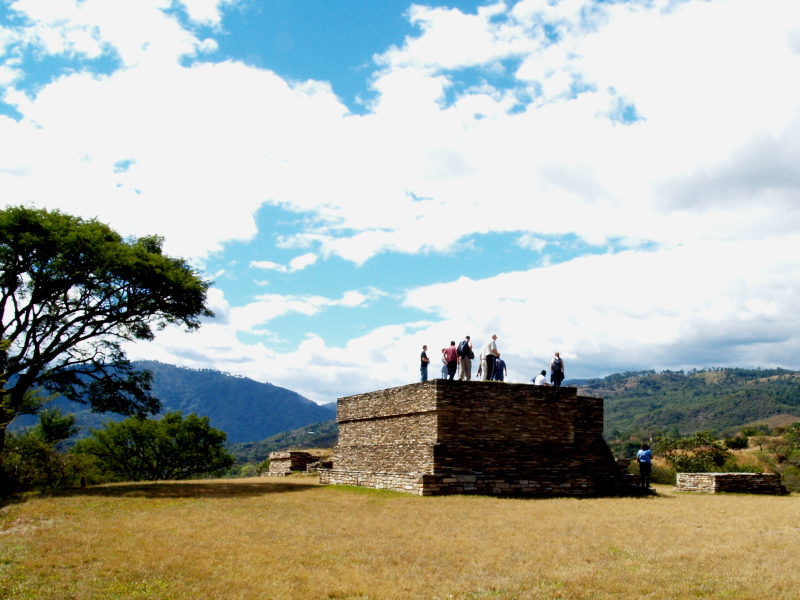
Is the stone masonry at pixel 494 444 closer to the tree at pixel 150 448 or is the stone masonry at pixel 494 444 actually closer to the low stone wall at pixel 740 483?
the low stone wall at pixel 740 483

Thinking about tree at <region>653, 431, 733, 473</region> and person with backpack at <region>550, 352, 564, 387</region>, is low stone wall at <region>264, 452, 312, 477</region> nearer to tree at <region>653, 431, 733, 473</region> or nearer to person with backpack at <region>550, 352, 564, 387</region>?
person with backpack at <region>550, 352, 564, 387</region>

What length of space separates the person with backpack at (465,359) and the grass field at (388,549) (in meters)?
6.06

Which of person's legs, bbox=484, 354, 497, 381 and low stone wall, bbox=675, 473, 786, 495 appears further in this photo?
person's legs, bbox=484, 354, 497, 381

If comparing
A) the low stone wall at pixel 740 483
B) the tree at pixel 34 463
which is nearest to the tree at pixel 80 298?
the tree at pixel 34 463

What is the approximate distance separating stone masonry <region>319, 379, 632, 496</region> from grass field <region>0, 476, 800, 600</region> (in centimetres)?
222

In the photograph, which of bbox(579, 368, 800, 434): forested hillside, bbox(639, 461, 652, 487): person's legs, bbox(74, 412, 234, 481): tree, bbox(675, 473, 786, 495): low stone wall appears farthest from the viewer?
bbox(579, 368, 800, 434): forested hillside

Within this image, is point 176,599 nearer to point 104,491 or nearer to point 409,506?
point 409,506

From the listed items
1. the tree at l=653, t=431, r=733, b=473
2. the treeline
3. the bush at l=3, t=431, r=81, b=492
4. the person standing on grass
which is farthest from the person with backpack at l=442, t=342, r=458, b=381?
the treeline

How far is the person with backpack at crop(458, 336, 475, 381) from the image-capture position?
22.2 m

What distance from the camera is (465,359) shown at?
22281 millimetres

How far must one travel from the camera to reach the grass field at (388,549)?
8.26 metres

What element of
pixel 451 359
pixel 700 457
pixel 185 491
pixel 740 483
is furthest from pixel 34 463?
pixel 700 457

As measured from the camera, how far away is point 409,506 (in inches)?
631

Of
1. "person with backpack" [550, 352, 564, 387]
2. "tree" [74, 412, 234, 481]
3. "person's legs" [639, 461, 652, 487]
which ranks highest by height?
"person with backpack" [550, 352, 564, 387]
